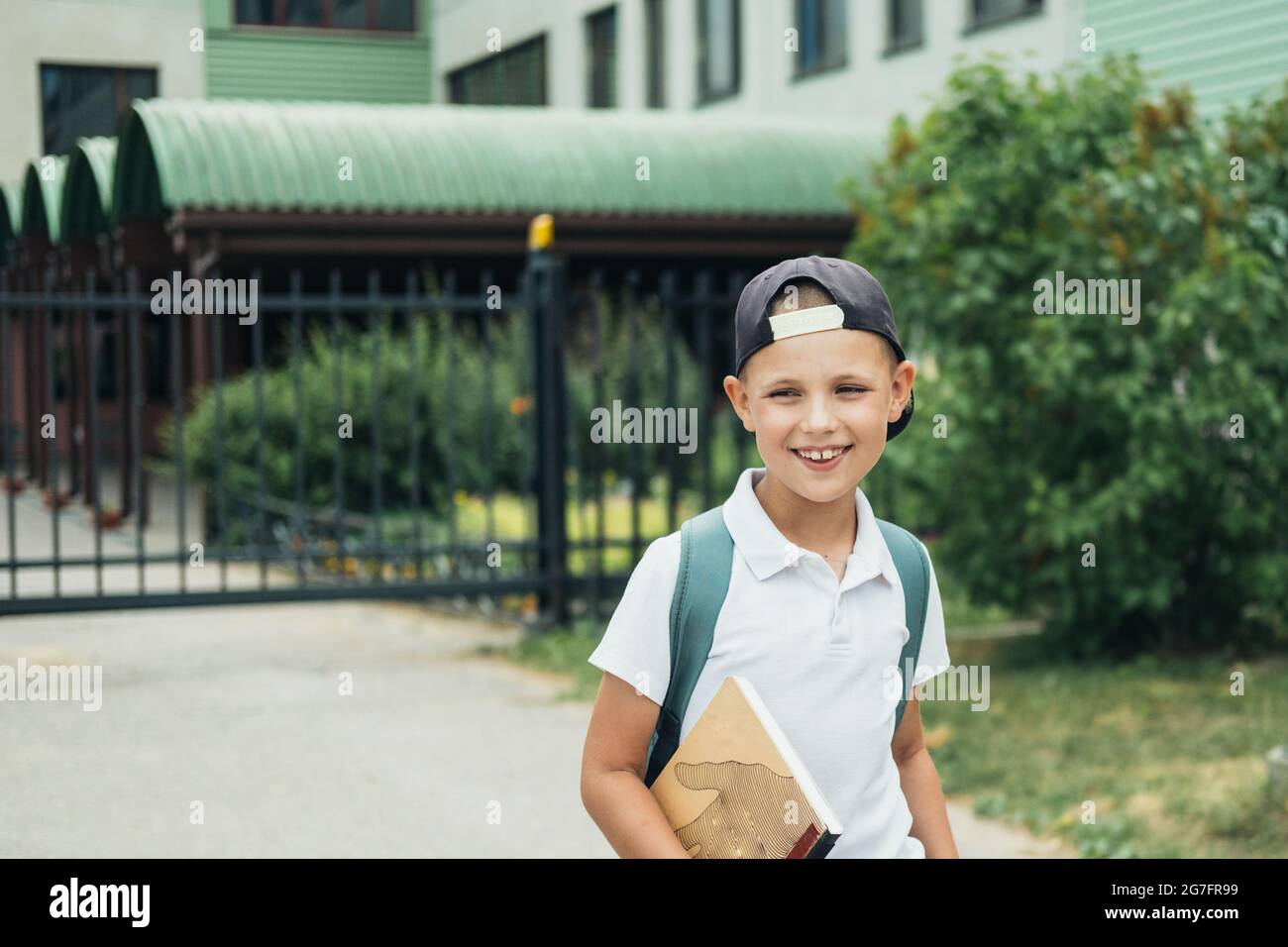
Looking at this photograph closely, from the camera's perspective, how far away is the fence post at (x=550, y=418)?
379 inches

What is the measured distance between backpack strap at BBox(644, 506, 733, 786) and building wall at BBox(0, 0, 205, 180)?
1313cm

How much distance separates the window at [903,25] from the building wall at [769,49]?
0.10 metres

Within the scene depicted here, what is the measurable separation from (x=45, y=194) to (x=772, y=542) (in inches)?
674

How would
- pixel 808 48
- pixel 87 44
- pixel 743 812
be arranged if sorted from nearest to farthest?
1. pixel 743 812
2. pixel 87 44
3. pixel 808 48

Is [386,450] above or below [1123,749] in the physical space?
above

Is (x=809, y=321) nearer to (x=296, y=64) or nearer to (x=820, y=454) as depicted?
(x=820, y=454)

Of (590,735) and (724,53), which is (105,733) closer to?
(590,735)

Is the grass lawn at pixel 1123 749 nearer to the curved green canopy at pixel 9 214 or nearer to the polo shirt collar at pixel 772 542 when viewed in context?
the polo shirt collar at pixel 772 542

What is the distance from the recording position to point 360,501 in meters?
13.7

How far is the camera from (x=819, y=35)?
65.9 feet

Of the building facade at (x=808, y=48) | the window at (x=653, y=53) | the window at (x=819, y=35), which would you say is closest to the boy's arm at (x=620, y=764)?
the building facade at (x=808, y=48)

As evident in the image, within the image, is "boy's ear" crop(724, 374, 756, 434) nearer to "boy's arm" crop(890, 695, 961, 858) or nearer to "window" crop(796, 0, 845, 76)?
"boy's arm" crop(890, 695, 961, 858)

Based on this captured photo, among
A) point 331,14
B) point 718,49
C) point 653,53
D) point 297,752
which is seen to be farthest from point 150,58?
point 297,752

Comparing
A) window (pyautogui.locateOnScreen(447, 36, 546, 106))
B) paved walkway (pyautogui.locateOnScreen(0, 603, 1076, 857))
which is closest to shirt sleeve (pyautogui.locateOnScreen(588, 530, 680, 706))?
paved walkway (pyautogui.locateOnScreen(0, 603, 1076, 857))
